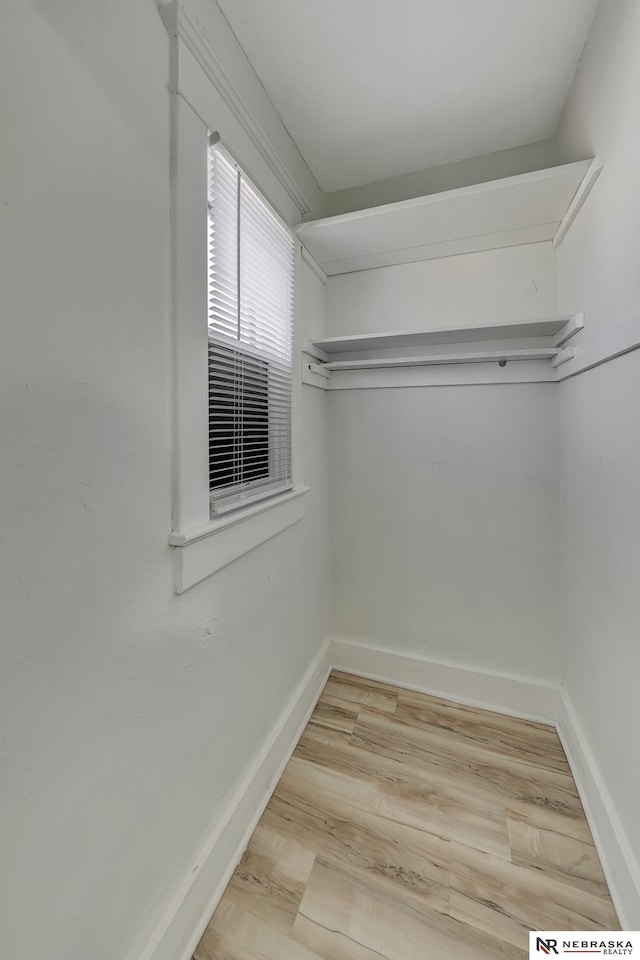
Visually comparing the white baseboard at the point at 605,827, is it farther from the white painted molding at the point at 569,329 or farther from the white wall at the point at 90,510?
the white painted molding at the point at 569,329

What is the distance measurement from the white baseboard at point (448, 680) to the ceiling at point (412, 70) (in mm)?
2471

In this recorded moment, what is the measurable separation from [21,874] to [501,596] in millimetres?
1870

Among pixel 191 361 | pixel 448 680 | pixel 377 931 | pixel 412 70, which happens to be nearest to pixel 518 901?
pixel 377 931

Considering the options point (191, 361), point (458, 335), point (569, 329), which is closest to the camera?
point (191, 361)

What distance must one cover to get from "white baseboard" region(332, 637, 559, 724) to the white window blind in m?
1.17

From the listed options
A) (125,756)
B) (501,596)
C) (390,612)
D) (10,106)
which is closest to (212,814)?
(125,756)

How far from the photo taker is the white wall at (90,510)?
59cm

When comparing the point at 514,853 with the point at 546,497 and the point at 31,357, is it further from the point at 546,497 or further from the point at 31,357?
the point at 31,357

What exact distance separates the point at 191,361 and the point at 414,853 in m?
1.69

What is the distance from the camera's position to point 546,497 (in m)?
1.74

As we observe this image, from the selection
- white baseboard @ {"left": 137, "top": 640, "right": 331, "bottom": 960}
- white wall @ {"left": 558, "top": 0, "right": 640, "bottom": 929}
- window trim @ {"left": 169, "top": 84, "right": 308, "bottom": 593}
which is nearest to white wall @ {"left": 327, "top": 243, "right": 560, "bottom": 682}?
white wall @ {"left": 558, "top": 0, "right": 640, "bottom": 929}

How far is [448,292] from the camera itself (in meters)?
1.85

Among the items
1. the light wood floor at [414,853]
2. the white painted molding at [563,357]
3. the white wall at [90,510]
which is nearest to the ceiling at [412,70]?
the white wall at [90,510]

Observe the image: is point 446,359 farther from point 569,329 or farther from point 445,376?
point 569,329
